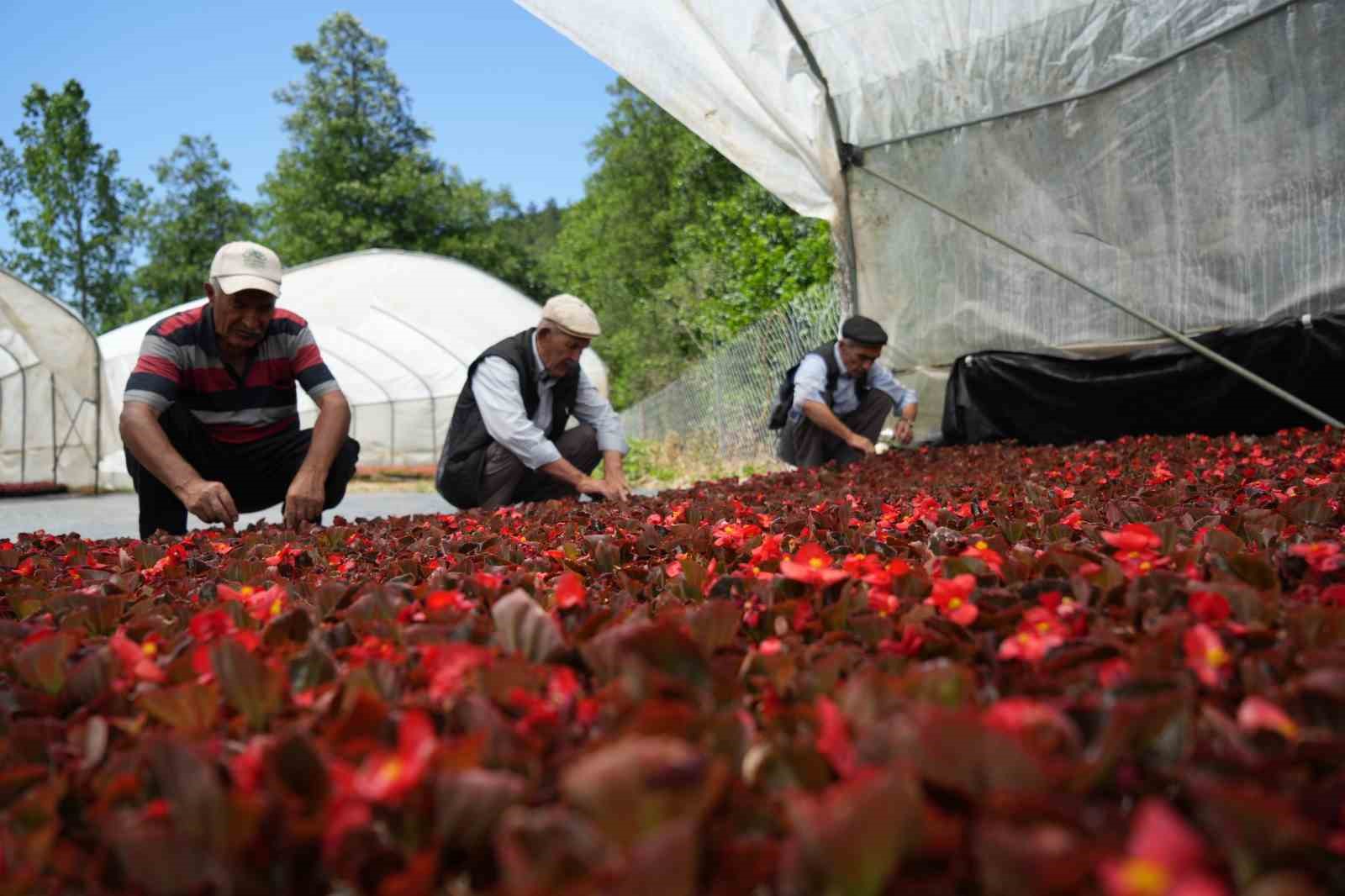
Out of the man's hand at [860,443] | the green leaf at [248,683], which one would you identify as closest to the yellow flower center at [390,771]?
the green leaf at [248,683]

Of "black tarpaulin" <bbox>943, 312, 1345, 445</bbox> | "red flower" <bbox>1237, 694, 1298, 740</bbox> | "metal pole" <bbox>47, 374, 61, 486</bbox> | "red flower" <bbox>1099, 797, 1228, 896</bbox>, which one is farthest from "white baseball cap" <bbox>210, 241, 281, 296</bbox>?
"metal pole" <bbox>47, 374, 61, 486</bbox>

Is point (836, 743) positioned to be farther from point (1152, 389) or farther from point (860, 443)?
point (1152, 389)

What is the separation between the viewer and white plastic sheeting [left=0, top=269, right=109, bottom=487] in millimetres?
14938

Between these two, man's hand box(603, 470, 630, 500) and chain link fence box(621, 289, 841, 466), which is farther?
chain link fence box(621, 289, 841, 466)

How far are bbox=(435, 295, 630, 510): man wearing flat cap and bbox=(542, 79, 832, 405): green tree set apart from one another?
1110 cm

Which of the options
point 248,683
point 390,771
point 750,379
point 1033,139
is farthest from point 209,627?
point 750,379

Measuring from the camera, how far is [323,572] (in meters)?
2.49

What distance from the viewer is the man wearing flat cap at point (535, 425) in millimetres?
5152

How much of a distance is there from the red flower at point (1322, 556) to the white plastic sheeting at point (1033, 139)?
16.3 feet

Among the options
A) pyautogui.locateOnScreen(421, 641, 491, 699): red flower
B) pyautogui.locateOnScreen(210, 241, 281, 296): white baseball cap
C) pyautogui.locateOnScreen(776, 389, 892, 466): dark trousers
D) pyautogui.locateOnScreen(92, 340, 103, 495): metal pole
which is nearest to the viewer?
pyautogui.locateOnScreen(421, 641, 491, 699): red flower

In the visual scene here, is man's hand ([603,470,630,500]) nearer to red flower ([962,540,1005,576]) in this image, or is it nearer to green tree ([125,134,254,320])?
red flower ([962,540,1005,576])

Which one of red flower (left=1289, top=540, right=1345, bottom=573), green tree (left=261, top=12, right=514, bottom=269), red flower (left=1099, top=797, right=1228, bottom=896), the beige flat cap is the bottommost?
red flower (left=1099, top=797, right=1228, bottom=896)

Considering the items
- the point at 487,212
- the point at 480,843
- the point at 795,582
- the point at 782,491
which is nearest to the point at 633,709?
the point at 480,843

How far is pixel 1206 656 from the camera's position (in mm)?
1056
